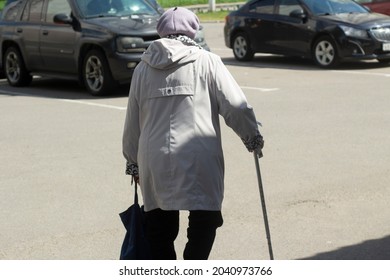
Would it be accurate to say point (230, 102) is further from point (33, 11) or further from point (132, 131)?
point (33, 11)

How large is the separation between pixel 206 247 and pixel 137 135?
73 centimetres

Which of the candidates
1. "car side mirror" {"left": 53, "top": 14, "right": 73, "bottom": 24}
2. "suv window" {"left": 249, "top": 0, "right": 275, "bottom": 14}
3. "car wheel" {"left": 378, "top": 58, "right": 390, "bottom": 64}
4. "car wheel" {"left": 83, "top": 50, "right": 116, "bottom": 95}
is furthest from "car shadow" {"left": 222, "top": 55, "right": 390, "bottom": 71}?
"car side mirror" {"left": 53, "top": 14, "right": 73, "bottom": 24}

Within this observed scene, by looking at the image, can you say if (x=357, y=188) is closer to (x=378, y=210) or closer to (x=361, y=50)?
(x=378, y=210)

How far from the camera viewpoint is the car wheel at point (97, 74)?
607 inches

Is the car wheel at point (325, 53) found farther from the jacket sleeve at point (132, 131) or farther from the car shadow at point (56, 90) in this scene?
the jacket sleeve at point (132, 131)

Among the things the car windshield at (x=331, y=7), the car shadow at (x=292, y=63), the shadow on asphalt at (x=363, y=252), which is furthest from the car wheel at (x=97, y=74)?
the shadow on asphalt at (x=363, y=252)

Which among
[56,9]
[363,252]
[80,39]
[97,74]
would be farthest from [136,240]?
[56,9]

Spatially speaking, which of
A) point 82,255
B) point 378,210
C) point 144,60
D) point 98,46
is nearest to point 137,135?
point 144,60

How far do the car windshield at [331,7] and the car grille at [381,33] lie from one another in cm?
111

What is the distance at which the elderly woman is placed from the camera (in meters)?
4.97

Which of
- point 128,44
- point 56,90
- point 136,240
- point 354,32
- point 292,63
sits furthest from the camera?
point 292,63

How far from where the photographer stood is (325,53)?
18359 millimetres

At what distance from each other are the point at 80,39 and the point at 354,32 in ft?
17.8

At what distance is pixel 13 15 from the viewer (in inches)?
700
